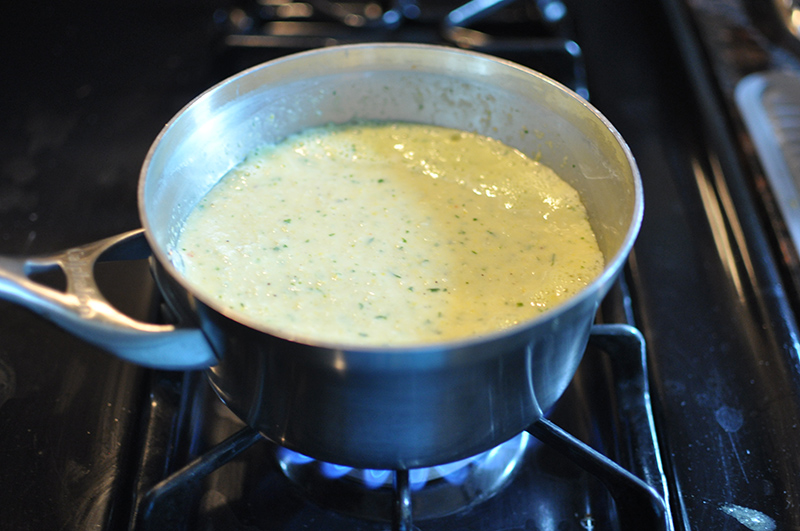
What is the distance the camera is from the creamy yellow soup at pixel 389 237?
721mm

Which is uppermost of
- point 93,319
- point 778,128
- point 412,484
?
point 93,319

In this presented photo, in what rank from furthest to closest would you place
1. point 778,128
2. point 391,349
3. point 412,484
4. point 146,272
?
point 778,128, point 146,272, point 412,484, point 391,349

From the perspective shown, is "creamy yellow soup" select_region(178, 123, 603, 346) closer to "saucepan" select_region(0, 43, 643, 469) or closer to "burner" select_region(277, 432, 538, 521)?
"saucepan" select_region(0, 43, 643, 469)

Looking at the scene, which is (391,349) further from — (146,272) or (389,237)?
(146,272)

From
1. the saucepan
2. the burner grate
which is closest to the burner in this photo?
the burner grate

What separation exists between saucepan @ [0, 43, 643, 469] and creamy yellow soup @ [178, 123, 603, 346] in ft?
0.17

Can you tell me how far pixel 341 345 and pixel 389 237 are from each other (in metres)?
0.36

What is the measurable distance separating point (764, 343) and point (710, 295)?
97 mm

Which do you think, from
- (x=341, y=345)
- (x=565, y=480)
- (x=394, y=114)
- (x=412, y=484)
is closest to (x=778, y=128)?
(x=394, y=114)

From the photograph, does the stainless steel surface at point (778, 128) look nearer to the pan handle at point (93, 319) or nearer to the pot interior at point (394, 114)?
the pot interior at point (394, 114)

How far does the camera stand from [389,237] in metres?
0.83

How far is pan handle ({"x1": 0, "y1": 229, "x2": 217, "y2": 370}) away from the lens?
52 cm

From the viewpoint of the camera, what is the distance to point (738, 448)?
0.76 m

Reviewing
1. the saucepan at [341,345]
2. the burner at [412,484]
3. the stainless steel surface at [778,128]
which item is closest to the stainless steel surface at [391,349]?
the saucepan at [341,345]
